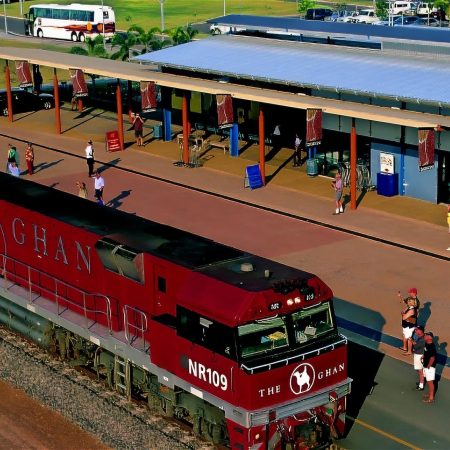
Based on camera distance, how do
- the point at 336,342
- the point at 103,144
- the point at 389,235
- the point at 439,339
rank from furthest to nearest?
the point at 103,144, the point at 389,235, the point at 439,339, the point at 336,342

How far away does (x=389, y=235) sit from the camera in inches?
1347

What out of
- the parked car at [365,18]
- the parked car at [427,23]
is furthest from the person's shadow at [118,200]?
the parked car at [365,18]

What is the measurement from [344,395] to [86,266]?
6.95 m

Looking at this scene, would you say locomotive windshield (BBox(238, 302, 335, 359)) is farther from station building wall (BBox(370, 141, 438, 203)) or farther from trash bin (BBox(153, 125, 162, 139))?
trash bin (BBox(153, 125, 162, 139))

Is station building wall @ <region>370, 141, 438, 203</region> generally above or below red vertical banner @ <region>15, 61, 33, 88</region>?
below

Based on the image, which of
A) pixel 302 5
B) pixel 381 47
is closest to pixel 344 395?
pixel 381 47

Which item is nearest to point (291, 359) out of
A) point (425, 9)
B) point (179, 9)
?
point (425, 9)

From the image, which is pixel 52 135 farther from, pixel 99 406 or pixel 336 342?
pixel 336 342

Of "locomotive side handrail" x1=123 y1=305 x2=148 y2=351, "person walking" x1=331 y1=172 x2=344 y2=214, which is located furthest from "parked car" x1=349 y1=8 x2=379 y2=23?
"locomotive side handrail" x1=123 y1=305 x2=148 y2=351

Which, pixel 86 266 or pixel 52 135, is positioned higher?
pixel 86 266

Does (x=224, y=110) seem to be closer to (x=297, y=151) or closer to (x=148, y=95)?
(x=297, y=151)

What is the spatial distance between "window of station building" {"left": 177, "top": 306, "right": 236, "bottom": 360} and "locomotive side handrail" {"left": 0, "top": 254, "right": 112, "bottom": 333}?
3.19m

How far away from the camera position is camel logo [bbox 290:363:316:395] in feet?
60.8

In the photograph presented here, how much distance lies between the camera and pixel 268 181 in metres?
42.1
